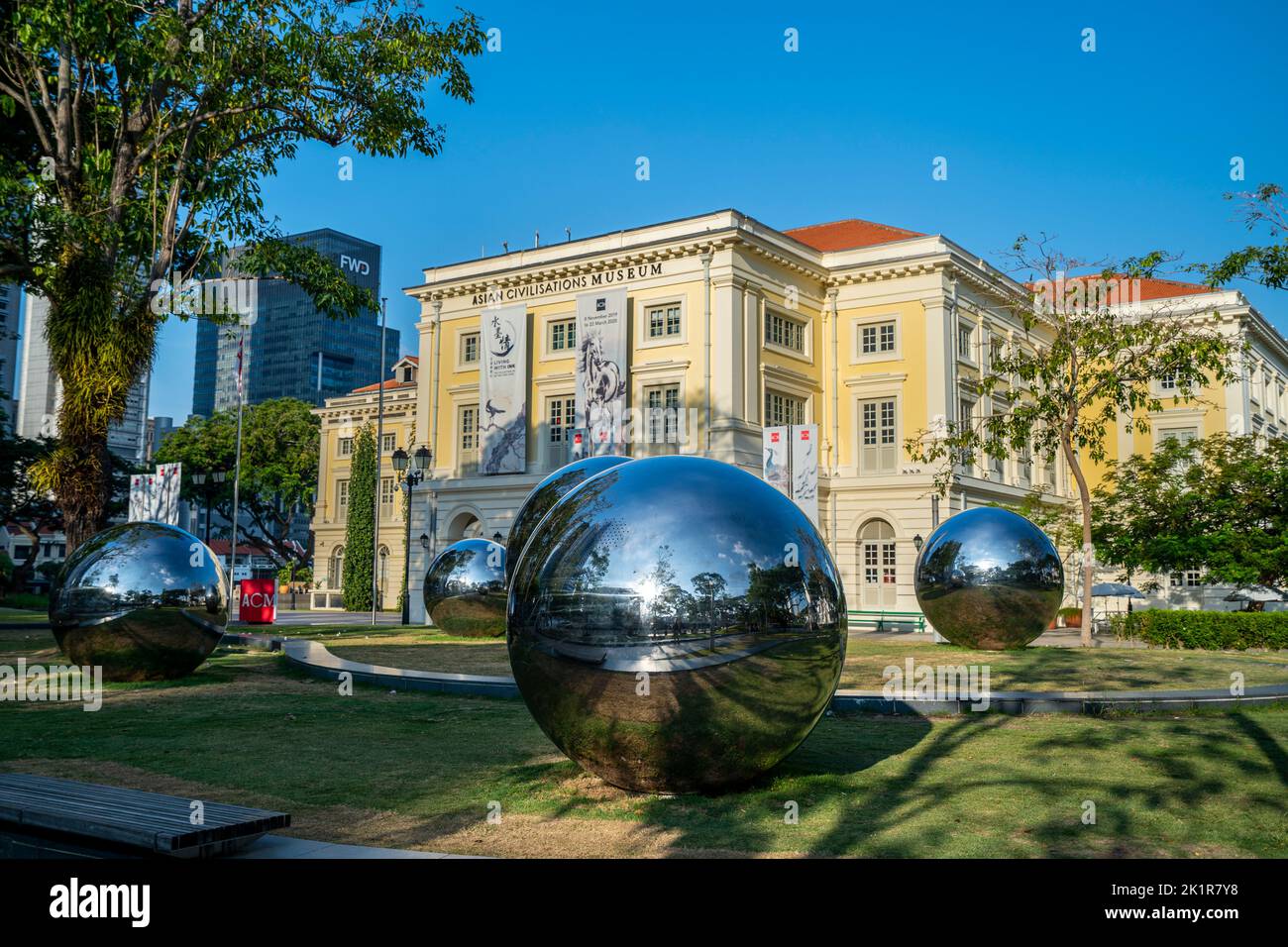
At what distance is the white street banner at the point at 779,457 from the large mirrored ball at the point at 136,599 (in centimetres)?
2543

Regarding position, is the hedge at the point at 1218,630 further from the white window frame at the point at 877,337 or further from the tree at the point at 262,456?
the tree at the point at 262,456

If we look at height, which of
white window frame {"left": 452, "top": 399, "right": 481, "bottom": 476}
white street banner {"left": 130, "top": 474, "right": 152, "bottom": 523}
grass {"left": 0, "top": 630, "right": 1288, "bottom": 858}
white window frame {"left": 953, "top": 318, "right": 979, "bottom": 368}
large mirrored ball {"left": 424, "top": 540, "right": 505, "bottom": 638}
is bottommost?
grass {"left": 0, "top": 630, "right": 1288, "bottom": 858}

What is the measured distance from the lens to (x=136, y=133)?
56.4ft

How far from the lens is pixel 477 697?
496 inches

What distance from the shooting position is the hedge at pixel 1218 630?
21.2 m

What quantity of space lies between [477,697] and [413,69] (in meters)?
11.8

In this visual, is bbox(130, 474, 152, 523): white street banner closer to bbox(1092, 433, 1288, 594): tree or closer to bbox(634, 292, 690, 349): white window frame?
bbox(634, 292, 690, 349): white window frame

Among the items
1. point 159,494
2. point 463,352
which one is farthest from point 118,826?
point 463,352

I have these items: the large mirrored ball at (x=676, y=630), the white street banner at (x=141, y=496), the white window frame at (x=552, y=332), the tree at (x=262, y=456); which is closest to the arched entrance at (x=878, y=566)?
the white window frame at (x=552, y=332)

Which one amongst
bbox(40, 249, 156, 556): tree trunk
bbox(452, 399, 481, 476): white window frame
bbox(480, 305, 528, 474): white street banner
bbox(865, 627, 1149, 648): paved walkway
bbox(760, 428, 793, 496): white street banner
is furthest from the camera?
bbox(452, 399, 481, 476): white window frame

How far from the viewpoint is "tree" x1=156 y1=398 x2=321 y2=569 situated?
6406cm

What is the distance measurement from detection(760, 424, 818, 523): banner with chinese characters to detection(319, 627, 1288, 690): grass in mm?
13655

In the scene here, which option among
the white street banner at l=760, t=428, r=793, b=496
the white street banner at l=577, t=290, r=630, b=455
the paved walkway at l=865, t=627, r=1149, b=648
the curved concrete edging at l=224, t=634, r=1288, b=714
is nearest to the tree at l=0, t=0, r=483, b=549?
the curved concrete edging at l=224, t=634, r=1288, b=714

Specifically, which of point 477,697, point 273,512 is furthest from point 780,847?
point 273,512
